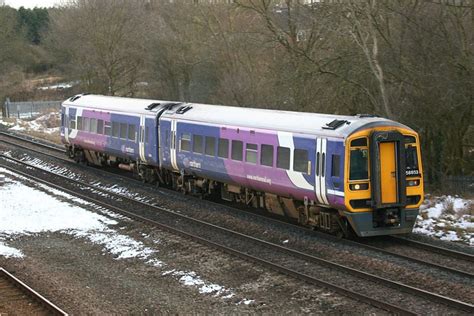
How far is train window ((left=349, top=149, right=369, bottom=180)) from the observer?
538 inches

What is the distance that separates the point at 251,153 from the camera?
16.6 m

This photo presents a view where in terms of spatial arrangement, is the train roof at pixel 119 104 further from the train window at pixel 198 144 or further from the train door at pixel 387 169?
the train door at pixel 387 169

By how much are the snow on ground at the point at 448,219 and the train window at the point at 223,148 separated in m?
5.31

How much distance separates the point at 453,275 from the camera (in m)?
11.6

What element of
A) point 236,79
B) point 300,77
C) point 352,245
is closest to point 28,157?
point 236,79

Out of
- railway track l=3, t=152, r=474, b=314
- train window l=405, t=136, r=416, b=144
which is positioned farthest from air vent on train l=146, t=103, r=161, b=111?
train window l=405, t=136, r=416, b=144

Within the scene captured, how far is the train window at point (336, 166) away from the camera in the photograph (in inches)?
539

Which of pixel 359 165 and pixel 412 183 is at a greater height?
pixel 359 165

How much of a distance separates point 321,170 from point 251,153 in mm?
2906

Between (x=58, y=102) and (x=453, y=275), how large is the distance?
4722cm

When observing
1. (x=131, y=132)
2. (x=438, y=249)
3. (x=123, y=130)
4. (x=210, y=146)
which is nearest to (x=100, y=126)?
(x=123, y=130)

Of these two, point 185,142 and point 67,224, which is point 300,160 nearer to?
point 185,142

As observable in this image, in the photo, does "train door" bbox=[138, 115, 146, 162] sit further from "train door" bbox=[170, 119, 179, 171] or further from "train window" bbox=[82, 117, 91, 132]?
"train window" bbox=[82, 117, 91, 132]

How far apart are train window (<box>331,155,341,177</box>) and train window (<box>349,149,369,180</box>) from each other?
251mm
